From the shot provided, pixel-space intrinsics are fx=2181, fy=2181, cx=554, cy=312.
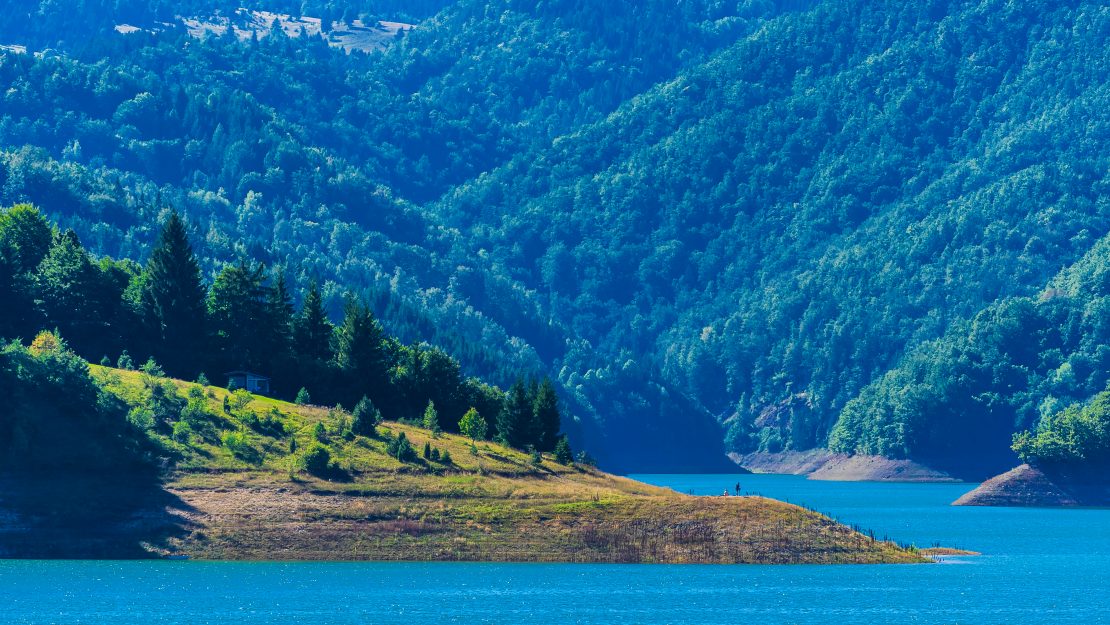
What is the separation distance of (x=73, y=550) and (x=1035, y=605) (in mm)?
65992

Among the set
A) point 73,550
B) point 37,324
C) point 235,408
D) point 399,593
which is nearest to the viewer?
point 399,593

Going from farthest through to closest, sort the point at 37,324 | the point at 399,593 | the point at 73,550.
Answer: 1. the point at 37,324
2. the point at 73,550
3. the point at 399,593

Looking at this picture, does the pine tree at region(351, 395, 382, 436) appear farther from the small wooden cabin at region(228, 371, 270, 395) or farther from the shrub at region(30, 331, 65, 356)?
the shrub at region(30, 331, 65, 356)

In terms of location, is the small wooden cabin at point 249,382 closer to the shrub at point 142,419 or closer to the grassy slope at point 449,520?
the grassy slope at point 449,520

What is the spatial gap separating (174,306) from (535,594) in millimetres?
68392

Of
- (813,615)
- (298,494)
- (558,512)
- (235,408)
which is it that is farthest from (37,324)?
(813,615)

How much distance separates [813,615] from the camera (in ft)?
430

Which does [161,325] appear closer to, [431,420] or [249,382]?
[249,382]

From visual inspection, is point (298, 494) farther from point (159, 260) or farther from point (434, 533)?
point (159, 260)

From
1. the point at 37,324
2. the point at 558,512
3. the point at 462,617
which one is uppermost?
the point at 37,324

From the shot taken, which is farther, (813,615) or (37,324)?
(37,324)

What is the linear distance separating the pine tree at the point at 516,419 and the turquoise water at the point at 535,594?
3174cm

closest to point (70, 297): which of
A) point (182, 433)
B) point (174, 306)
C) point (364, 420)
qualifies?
point (174, 306)

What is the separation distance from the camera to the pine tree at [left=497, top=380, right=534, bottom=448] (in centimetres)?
18925
